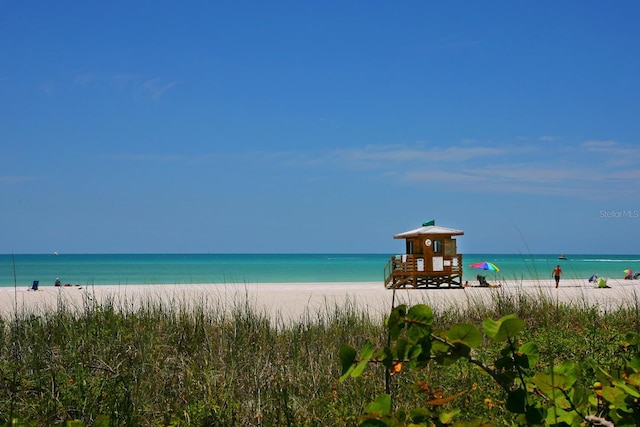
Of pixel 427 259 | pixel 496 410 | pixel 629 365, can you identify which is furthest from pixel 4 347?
pixel 427 259

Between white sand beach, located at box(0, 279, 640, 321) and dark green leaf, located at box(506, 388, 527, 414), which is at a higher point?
dark green leaf, located at box(506, 388, 527, 414)

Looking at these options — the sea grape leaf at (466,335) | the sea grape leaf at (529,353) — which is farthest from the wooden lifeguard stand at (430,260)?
the sea grape leaf at (466,335)

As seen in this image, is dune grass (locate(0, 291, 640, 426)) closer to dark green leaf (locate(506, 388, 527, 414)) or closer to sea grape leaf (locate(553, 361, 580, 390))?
sea grape leaf (locate(553, 361, 580, 390))

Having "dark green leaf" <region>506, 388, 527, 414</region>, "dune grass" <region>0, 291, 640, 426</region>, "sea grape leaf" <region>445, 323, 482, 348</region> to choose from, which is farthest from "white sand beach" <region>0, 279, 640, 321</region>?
"sea grape leaf" <region>445, 323, 482, 348</region>

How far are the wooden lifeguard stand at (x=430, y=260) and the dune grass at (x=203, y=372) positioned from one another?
1517cm

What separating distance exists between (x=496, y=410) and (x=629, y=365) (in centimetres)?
238

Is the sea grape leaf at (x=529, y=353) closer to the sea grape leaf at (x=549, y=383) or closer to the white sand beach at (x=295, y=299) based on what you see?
the sea grape leaf at (x=549, y=383)

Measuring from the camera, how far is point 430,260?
22672 millimetres

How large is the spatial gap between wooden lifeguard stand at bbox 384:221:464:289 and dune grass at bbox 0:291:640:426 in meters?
15.2

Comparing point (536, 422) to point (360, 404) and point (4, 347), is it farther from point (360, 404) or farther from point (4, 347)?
point (4, 347)

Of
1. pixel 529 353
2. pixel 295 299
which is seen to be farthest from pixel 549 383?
pixel 295 299

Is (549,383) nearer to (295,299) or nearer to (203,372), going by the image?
(203,372)

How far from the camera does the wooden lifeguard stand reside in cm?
2256

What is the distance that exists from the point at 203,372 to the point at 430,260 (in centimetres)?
1874
